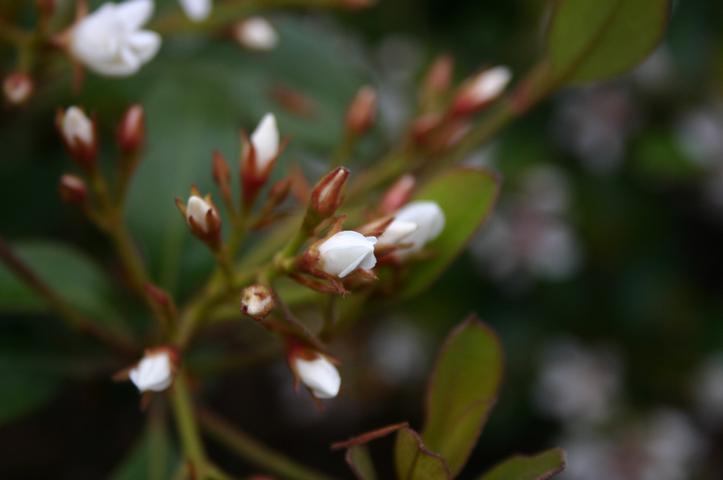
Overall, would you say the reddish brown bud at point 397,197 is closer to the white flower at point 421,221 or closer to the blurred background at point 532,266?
the white flower at point 421,221

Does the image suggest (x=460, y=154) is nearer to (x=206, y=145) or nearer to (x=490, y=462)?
(x=206, y=145)

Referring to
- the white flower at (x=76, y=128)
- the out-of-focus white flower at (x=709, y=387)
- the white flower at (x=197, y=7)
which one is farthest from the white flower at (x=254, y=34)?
the out-of-focus white flower at (x=709, y=387)

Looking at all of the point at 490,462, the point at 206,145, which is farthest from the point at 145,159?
the point at 490,462

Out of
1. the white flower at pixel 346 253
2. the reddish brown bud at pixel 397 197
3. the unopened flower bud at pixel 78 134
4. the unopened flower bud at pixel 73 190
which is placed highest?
the unopened flower bud at pixel 78 134

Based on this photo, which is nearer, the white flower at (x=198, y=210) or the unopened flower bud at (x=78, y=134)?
the white flower at (x=198, y=210)

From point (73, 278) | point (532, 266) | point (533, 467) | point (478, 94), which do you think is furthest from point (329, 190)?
point (532, 266)

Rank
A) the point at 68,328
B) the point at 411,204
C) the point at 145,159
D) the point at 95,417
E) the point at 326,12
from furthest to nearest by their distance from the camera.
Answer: the point at 326,12 → the point at 95,417 → the point at 68,328 → the point at 145,159 → the point at 411,204
